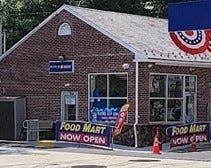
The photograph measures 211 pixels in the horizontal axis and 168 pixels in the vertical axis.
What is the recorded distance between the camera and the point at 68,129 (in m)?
26.5

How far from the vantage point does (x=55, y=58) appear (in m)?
30.0

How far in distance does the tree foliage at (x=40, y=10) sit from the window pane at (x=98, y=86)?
18.5 meters

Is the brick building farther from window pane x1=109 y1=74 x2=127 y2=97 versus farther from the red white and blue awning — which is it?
the red white and blue awning

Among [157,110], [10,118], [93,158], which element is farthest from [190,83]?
[93,158]

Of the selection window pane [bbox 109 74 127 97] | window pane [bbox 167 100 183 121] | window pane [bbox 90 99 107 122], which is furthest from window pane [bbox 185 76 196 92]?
window pane [bbox 90 99 107 122]

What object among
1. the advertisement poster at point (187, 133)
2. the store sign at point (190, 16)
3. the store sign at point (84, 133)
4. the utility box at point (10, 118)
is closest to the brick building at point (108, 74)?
the utility box at point (10, 118)

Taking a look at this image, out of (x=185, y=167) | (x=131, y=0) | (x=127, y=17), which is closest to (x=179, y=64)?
(x=127, y=17)

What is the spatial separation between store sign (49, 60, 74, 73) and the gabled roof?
2165 mm

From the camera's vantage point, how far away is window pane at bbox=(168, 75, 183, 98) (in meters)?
28.3

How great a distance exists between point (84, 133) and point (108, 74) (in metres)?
3.27

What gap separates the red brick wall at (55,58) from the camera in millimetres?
27766

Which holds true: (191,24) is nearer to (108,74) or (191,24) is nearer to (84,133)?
(108,74)

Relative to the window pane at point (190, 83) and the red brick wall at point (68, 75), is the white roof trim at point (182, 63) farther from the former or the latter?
the window pane at point (190, 83)

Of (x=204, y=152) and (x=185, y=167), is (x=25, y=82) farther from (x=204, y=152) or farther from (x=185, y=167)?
(x=185, y=167)
